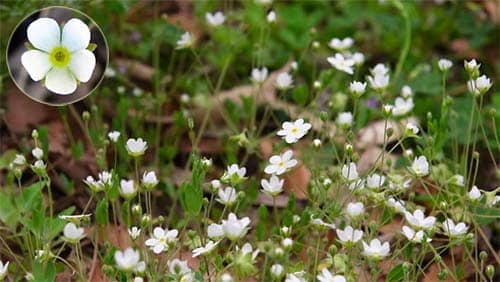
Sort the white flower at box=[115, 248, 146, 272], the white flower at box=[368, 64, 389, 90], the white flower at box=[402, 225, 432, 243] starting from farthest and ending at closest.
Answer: the white flower at box=[368, 64, 389, 90] < the white flower at box=[402, 225, 432, 243] < the white flower at box=[115, 248, 146, 272]

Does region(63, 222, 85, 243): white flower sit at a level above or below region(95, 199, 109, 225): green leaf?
above

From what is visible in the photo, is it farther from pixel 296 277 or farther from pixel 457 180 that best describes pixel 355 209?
pixel 457 180

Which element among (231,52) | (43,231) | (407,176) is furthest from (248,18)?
(43,231)

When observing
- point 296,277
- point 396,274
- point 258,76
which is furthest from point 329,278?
point 258,76

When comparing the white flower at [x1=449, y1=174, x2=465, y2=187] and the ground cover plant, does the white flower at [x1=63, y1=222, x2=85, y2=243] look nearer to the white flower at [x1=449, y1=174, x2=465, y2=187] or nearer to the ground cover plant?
the ground cover plant

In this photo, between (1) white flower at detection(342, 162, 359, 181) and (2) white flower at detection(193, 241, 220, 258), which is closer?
(2) white flower at detection(193, 241, 220, 258)

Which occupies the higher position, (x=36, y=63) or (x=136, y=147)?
(x=36, y=63)

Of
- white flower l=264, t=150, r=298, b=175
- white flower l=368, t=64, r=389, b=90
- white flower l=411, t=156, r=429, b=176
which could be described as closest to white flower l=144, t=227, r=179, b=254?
white flower l=264, t=150, r=298, b=175
